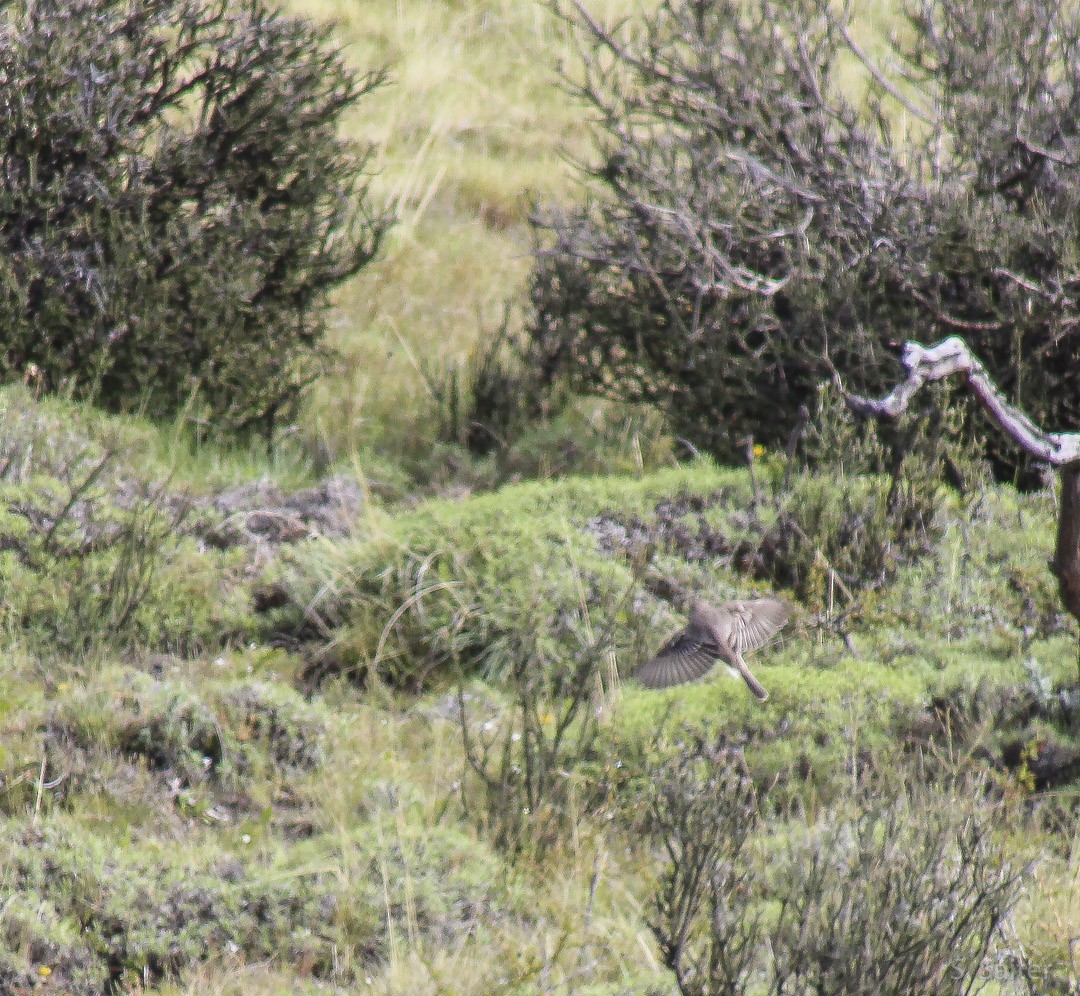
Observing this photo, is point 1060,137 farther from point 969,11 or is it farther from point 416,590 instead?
point 416,590

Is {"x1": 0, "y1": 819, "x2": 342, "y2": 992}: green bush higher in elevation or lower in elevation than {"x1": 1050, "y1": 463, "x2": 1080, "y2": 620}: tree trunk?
lower

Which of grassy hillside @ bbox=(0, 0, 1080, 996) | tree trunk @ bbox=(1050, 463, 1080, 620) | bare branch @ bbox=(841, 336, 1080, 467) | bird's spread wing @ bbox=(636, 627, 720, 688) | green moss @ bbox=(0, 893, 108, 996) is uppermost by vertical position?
bare branch @ bbox=(841, 336, 1080, 467)

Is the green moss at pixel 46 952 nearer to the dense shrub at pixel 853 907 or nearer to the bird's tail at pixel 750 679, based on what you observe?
the dense shrub at pixel 853 907

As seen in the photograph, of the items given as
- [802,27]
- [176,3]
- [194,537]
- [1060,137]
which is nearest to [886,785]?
[194,537]

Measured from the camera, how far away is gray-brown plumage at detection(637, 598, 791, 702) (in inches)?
164

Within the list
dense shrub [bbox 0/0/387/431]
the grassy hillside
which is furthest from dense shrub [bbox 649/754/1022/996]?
dense shrub [bbox 0/0/387/431]

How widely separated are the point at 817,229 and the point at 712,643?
284cm

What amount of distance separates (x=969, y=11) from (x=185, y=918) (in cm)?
511

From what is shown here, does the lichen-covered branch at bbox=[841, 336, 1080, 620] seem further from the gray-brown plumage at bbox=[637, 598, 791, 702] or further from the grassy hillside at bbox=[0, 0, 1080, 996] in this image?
the gray-brown plumage at bbox=[637, 598, 791, 702]

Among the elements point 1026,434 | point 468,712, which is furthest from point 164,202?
point 1026,434

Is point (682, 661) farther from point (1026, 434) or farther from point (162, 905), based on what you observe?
point (162, 905)

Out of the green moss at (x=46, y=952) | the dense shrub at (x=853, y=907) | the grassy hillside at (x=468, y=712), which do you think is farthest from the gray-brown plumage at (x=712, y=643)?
the green moss at (x=46, y=952)

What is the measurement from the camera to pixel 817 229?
6.50m

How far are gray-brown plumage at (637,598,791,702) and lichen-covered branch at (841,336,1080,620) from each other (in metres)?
0.85
